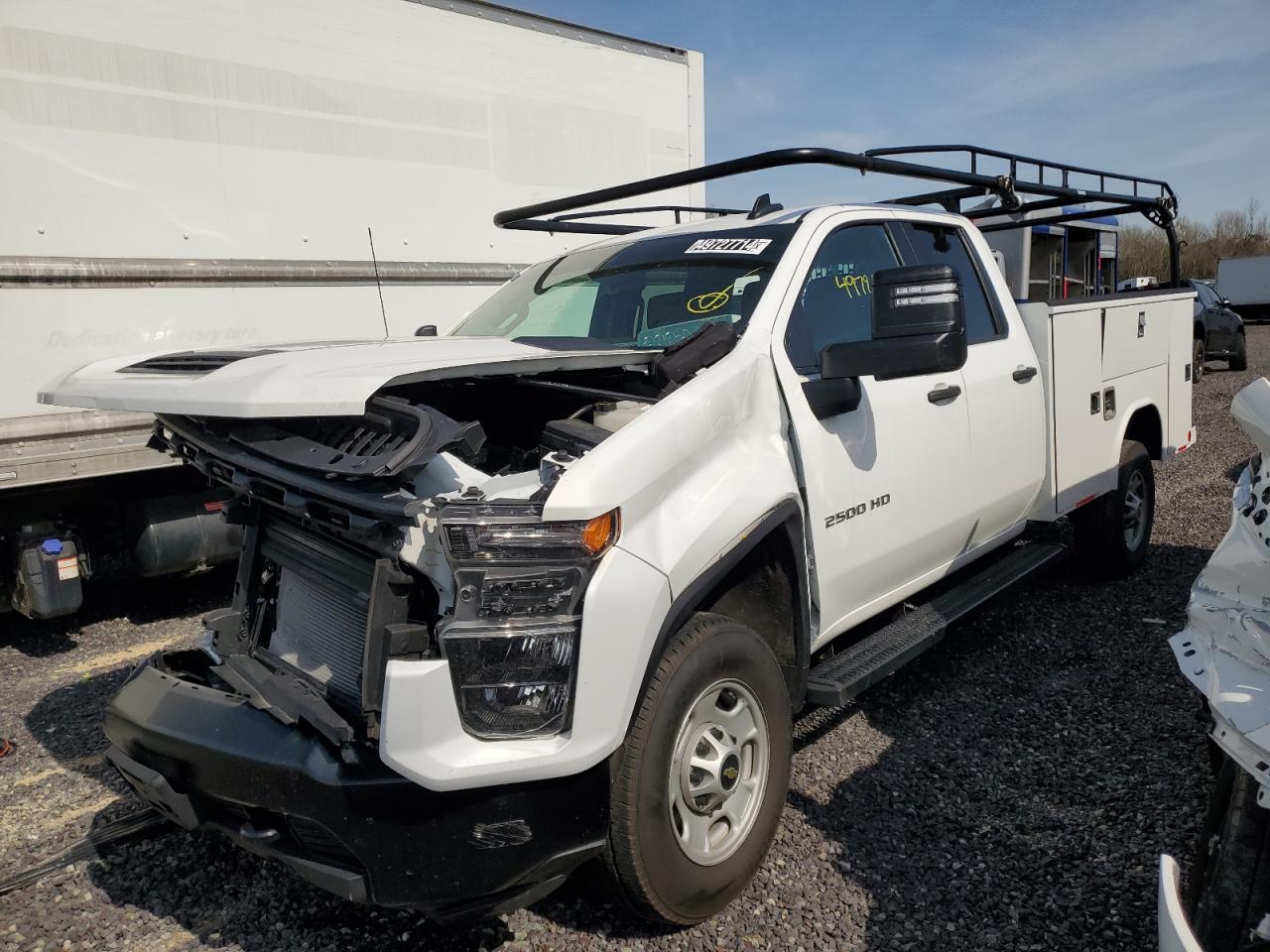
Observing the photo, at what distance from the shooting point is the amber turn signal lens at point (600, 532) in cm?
207

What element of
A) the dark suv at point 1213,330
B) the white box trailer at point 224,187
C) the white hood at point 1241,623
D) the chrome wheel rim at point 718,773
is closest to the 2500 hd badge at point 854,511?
the chrome wheel rim at point 718,773

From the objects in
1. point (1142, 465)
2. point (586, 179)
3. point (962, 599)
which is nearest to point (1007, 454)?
point (962, 599)

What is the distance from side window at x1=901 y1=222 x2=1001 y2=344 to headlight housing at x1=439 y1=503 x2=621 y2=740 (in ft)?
8.52

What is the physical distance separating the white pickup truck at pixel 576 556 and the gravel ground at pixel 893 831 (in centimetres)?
40

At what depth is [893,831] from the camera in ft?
10.1

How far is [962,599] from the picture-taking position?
3836 mm

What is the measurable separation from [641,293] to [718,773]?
1.86 m

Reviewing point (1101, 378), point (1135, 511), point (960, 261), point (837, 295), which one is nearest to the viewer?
point (837, 295)

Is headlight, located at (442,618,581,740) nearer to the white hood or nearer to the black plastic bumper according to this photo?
the black plastic bumper

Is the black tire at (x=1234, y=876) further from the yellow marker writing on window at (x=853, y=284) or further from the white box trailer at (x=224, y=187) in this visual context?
the white box trailer at (x=224, y=187)

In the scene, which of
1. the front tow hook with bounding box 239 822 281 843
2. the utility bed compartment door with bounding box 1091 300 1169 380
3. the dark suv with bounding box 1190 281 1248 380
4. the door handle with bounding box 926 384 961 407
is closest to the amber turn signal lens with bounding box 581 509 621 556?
the front tow hook with bounding box 239 822 281 843

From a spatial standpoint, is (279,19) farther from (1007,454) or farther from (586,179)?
(1007,454)

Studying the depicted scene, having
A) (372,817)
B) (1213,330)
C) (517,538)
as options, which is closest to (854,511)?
(517,538)

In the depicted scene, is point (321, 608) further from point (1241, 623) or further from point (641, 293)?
point (1241, 623)
